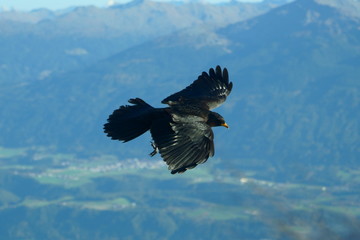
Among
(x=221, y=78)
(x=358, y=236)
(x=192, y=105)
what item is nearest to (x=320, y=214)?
(x=358, y=236)

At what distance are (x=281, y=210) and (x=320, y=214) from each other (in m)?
1.04

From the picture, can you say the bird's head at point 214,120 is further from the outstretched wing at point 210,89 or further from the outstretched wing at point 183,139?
the outstretched wing at point 210,89

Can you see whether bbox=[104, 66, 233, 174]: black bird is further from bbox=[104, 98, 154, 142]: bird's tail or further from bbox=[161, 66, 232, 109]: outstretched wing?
bbox=[161, 66, 232, 109]: outstretched wing

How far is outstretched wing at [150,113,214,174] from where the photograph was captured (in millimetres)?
11719

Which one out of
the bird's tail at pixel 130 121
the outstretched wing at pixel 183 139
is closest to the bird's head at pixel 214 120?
the outstretched wing at pixel 183 139

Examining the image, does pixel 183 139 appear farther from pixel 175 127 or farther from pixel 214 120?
pixel 214 120

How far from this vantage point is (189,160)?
11.6m

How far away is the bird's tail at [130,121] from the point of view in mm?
12883

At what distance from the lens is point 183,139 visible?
1198 centimetres

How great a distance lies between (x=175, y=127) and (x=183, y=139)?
0.22 metres

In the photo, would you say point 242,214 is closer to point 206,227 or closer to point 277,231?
point 206,227

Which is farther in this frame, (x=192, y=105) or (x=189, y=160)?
(x=192, y=105)

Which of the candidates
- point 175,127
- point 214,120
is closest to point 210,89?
point 214,120

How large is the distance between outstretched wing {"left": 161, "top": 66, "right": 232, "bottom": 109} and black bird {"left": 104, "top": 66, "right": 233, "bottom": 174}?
0.43 metres
